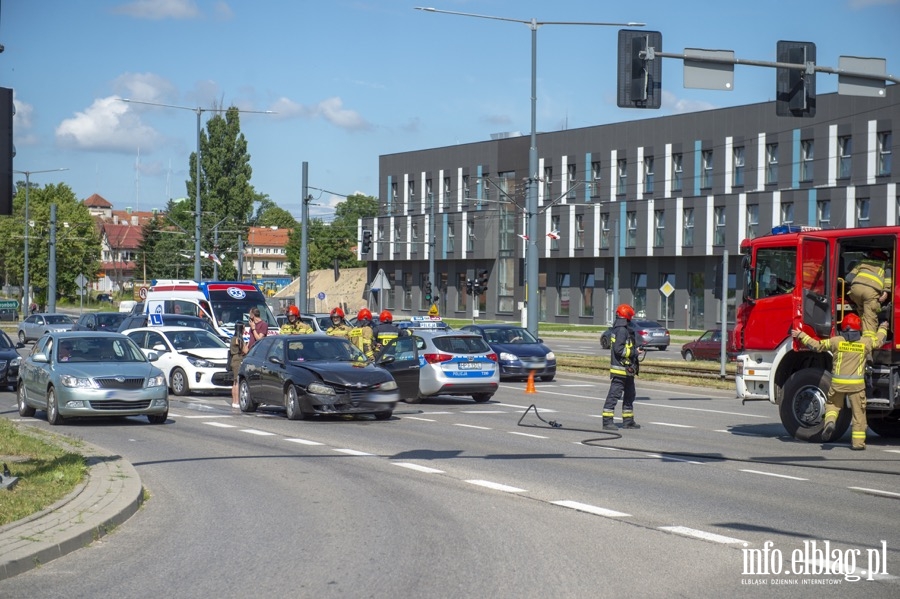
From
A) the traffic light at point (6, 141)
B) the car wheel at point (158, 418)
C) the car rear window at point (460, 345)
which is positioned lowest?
the car wheel at point (158, 418)

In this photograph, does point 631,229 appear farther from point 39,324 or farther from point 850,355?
point 850,355

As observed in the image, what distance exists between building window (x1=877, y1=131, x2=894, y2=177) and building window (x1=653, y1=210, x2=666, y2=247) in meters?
14.7

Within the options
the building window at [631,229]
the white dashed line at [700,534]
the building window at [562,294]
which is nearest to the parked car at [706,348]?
the building window at [631,229]

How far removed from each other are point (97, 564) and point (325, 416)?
12333 mm

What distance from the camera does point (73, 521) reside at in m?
9.24

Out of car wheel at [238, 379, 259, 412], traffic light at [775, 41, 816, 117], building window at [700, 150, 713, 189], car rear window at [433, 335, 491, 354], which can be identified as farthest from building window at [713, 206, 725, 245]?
traffic light at [775, 41, 816, 117]

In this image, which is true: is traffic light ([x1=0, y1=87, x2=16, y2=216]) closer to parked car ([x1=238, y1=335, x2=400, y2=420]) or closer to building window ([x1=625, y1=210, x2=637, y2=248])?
parked car ([x1=238, y1=335, x2=400, y2=420])

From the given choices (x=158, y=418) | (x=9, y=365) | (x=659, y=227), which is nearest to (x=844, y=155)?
(x=659, y=227)

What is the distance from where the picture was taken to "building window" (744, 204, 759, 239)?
64.5 metres

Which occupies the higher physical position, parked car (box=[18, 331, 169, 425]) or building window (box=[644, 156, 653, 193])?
building window (box=[644, 156, 653, 193])

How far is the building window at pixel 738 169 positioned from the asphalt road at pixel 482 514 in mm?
49767

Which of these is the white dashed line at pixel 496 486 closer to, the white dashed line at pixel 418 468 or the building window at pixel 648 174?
the white dashed line at pixel 418 468

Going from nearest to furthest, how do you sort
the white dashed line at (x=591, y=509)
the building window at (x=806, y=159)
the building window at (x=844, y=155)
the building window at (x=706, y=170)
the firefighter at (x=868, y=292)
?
the white dashed line at (x=591, y=509), the firefighter at (x=868, y=292), the building window at (x=844, y=155), the building window at (x=806, y=159), the building window at (x=706, y=170)

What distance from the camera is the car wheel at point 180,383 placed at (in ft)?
83.8
